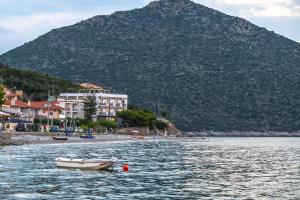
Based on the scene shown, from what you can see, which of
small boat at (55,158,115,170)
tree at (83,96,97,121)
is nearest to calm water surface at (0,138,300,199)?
small boat at (55,158,115,170)

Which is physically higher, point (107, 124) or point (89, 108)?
point (89, 108)

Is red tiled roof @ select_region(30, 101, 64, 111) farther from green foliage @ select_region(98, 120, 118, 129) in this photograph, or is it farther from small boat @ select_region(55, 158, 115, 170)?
small boat @ select_region(55, 158, 115, 170)

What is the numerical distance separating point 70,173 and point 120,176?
5.38 metres

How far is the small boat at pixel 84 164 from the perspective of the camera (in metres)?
69.9

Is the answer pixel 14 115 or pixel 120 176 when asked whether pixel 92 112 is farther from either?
pixel 120 176

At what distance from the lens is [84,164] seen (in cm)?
7038

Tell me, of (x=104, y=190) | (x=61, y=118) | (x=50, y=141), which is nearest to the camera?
(x=104, y=190)

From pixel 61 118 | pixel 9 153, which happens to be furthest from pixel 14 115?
pixel 9 153

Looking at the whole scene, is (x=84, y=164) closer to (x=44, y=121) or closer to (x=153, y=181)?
(x=153, y=181)

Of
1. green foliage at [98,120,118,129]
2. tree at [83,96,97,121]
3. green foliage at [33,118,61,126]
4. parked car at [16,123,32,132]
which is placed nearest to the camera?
parked car at [16,123,32,132]

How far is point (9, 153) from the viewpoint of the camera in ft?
284

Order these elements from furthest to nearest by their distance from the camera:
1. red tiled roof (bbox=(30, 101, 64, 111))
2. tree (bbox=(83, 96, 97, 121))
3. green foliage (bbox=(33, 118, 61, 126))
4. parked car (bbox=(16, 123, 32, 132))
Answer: tree (bbox=(83, 96, 97, 121)) < red tiled roof (bbox=(30, 101, 64, 111)) < green foliage (bbox=(33, 118, 61, 126)) < parked car (bbox=(16, 123, 32, 132))

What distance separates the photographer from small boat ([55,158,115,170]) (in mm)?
69875

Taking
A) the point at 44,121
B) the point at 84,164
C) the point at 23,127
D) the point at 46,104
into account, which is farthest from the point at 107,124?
the point at 84,164
